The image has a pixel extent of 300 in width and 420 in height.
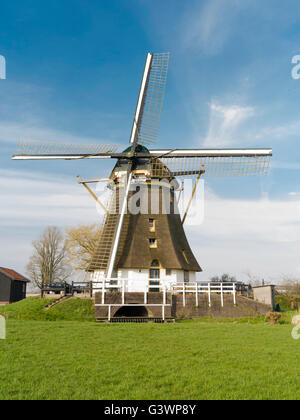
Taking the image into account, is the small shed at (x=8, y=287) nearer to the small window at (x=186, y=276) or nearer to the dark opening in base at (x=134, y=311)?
the dark opening in base at (x=134, y=311)

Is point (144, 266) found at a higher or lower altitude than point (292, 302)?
higher

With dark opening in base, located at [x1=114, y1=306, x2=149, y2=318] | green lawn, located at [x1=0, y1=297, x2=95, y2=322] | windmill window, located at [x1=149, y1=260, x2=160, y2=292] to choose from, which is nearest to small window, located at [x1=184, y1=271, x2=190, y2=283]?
windmill window, located at [x1=149, y1=260, x2=160, y2=292]

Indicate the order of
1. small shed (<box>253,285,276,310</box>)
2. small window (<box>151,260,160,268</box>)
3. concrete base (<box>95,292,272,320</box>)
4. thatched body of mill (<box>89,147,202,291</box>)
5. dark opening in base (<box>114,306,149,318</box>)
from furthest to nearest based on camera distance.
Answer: small window (<box>151,260,160,268</box>) < thatched body of mill (<box>89,147,202,291</box>) < dark opening in base (<box>114,306,149,318</box>) < small shed (<box>253,285,276,310</box>) < concrete base (<box>95,292,272,320</box>)

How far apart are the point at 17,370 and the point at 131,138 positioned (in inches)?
707

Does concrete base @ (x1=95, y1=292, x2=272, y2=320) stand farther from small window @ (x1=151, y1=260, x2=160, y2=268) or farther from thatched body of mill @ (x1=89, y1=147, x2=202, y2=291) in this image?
small window @ (x1=151, y1=260, x2=160, y2=268)

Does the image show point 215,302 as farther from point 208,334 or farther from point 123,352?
point 123,352

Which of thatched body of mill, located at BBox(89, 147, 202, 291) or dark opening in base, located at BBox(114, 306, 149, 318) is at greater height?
thatched body of mill, located at BBox(89, 147, 202, 291)

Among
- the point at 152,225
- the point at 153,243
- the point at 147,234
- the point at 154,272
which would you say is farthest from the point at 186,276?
the point at 152,225

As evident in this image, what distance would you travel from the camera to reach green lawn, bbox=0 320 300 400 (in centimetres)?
540

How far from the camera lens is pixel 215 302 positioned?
18547 mm

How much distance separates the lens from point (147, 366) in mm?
6957

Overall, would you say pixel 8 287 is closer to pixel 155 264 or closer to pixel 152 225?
pixel 152 225

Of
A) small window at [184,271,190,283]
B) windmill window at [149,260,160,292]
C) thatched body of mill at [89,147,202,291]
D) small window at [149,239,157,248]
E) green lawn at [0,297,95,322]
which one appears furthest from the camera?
small window at [184,271,190,283]
